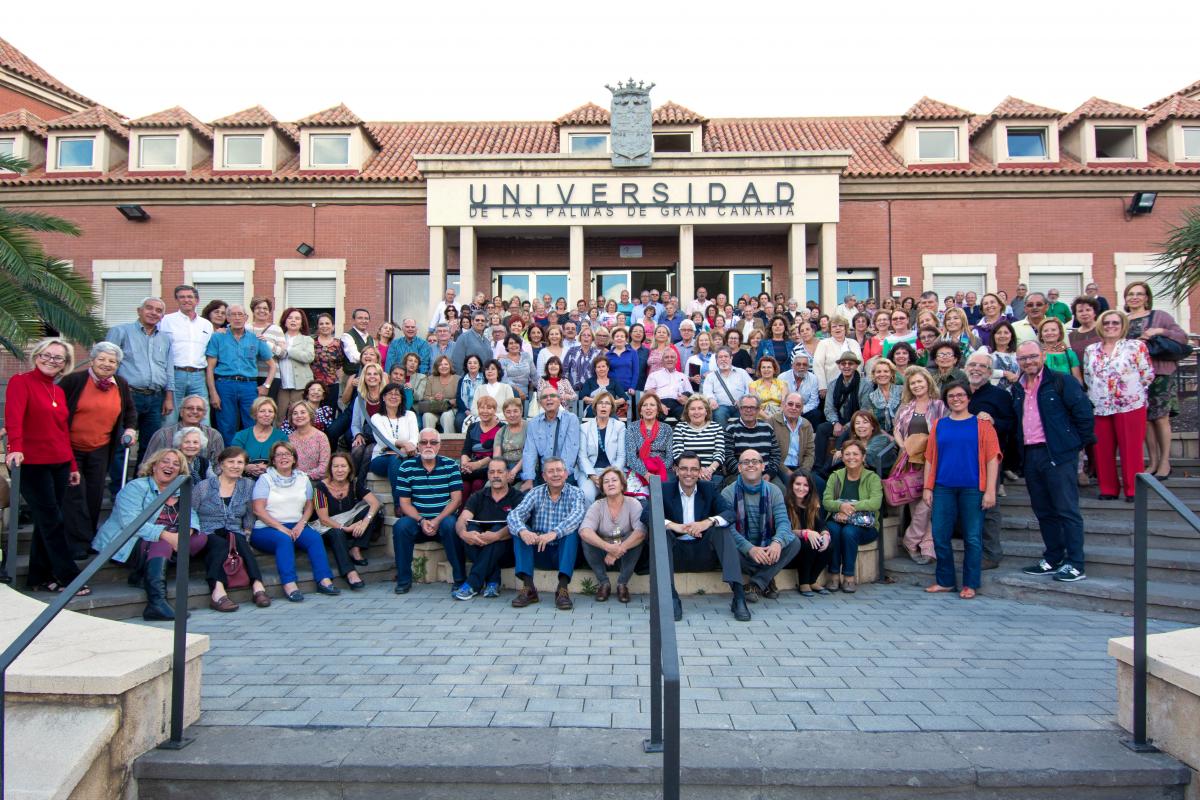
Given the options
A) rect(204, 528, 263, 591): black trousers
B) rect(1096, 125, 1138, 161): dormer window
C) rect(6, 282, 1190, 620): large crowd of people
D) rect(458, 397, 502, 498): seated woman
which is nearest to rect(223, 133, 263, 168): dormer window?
rect(6, 282, 1190, 620): large crowd of people

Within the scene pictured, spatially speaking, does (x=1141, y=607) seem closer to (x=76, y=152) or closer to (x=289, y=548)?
(x=289, y=548)

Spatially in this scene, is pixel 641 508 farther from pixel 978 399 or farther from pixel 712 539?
pixel 978 399

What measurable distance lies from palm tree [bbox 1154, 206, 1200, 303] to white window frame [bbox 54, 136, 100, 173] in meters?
22.0

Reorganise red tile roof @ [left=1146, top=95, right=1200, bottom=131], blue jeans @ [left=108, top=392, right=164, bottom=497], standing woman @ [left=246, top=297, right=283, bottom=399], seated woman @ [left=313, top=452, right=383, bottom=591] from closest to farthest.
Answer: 1. seated woman @ [left=313, top=452, right=383, bottom=591]
2. blue jeans @ [left=108, top=392, right=164, bottom=497]
3. standing woman @ [left=246, top=297, right=283, bottom=399]
4. red tile roof @ [left=1146, top=95, right=1200, bottom=131]

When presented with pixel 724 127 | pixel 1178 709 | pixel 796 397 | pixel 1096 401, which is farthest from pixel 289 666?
pixel 724 127

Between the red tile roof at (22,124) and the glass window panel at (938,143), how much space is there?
22.1 meters

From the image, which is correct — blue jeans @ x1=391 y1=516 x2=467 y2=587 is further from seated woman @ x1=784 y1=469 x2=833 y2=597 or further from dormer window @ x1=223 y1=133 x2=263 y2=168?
dormer window @ x1=223 y1=133 x2=263 y2=168

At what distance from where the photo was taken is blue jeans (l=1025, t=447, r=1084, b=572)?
6.32 metres

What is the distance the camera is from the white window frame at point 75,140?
1900 cm

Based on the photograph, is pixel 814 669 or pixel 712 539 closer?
pixel 814 669

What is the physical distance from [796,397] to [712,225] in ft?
34.1

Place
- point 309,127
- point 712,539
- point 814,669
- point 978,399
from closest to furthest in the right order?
point 814,669 → point 712,539 → point 978,399 → point 309,127

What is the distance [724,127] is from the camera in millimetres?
22203

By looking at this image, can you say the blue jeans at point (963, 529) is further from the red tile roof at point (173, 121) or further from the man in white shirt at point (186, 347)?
the red tile roof at point (173, 121)
